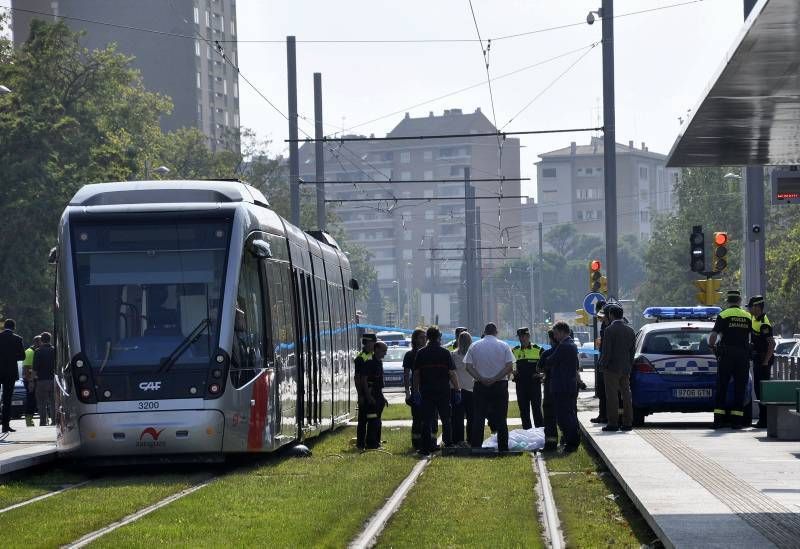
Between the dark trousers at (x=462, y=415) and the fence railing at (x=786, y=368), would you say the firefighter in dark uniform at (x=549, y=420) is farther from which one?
the fence railing at (x=786, y=368)

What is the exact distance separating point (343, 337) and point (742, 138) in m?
12.9

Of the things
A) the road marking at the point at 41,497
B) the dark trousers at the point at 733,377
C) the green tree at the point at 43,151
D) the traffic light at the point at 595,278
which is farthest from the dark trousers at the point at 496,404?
the green tree at the point at 43,151

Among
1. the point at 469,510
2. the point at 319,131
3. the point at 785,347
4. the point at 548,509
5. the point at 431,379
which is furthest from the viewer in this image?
the point at 319,131

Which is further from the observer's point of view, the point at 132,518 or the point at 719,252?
the point at 719,252

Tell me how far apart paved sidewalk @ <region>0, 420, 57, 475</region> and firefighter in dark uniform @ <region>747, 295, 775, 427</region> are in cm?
889

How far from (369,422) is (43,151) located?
119 ft

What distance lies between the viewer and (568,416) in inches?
830

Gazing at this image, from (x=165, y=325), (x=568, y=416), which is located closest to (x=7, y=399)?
(x=165, y=325)

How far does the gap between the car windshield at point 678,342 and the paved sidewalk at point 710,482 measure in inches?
56.4

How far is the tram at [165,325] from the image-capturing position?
17891 millimetres

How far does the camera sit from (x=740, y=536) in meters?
10.5

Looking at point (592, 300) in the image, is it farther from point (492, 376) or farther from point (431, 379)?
point (492, 376)

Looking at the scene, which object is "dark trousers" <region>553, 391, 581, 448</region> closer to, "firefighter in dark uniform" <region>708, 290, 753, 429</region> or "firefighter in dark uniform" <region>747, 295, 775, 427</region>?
"firefighter in dark uniform" <region>708, 290, 753, 429</region>

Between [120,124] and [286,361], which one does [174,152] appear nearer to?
[120,124]
